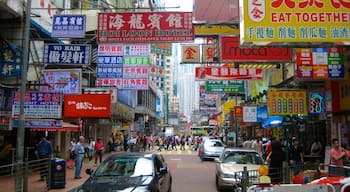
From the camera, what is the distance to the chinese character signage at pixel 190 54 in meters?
18.4

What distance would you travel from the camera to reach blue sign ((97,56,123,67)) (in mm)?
22828

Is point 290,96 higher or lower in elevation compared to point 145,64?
lower

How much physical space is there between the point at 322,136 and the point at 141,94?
188 ft

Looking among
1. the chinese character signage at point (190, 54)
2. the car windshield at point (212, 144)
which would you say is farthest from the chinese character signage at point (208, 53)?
the car windshield at point (212, 144)

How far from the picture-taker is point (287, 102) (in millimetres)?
17219

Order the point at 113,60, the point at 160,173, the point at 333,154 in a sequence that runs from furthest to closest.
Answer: the point at 113,60
the point at 333,154
the point at 160,173

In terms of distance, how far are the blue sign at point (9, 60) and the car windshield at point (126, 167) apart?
816cm

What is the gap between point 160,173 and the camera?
33.3 ft

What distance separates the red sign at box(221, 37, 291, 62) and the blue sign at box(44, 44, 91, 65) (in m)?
4.98

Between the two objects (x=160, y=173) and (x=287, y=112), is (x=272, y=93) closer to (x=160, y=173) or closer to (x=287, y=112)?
(x=287, y=112)

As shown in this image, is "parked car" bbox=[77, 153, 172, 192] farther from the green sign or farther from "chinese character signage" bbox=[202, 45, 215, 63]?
the green sign

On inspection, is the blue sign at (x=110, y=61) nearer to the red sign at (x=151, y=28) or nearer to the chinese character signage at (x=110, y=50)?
the chinese character signage at (x=110, y=50)

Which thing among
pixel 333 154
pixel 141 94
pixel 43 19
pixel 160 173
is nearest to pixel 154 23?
pixel 160 173

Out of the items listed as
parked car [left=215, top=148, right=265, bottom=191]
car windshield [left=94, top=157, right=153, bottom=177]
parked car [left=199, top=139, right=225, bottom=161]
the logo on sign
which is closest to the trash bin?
car windshield [left=94, top=157, right=153, bottom=177]
